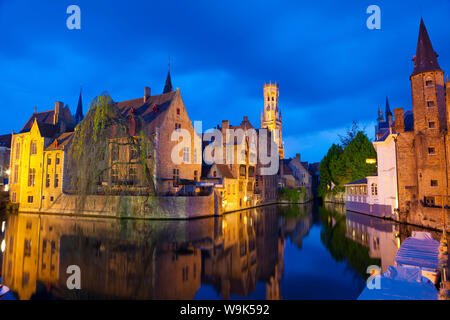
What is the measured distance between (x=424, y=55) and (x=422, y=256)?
23518 mm

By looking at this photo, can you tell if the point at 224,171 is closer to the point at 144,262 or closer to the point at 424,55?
the point at 424,55

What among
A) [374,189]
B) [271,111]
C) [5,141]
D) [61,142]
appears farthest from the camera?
[271,111]

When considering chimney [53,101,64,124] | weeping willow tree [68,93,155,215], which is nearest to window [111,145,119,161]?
weeping willow tree [68,93,155,215]

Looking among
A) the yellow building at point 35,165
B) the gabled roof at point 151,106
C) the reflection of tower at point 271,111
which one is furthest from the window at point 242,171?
the reflection of tower at point 271,111

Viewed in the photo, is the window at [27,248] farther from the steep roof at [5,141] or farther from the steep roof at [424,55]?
the steep roof at [5,141]

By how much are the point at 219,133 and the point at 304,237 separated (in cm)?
3065

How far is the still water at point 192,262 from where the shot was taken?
953 centimetres

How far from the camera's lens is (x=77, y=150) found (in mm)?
21609

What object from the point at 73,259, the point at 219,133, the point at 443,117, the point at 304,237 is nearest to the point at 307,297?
the point at 73,259

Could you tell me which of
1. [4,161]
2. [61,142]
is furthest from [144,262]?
[4,161]

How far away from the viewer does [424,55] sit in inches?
1029

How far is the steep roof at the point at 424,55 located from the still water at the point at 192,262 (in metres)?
15.8

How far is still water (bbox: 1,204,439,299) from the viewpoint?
9531 millimetres

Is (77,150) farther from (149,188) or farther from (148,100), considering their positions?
(148,100)
